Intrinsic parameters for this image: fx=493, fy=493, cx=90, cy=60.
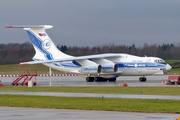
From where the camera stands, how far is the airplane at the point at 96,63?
52.8 metres

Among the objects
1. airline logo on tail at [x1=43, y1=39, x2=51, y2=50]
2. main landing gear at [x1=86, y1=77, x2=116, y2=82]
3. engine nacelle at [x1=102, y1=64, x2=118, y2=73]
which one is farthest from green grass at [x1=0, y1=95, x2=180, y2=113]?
airline logo on tail at [x1=43, y1=39, x2=51, y2=50]

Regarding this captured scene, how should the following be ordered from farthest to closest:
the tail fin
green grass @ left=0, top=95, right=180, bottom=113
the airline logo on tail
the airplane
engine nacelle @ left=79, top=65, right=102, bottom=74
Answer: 1. the airline logo on tail
2. the tail fin
3. engine nacelle @ left=79, top=65, right=102, bottom=74
4. the airplane
5. green grass @ left=0, top=95, right=180, bottom=113

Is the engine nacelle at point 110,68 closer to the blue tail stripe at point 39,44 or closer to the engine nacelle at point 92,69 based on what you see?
the engine nacelle at point 92,69

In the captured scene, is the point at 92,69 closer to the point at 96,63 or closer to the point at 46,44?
the point at 96,63

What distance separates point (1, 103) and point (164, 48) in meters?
94.0

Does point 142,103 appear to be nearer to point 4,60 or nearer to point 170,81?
point 170,81

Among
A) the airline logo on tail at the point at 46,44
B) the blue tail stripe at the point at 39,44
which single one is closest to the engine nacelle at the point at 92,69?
the blue tail stripe at the point at 39,44

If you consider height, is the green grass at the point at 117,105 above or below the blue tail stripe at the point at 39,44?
below

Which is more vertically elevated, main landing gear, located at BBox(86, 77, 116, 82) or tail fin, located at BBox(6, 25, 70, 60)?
tail fin, located at BBox(6, 25, 70, 60)

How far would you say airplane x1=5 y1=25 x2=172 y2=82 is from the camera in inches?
2079

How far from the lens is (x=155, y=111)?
20516 millimetres

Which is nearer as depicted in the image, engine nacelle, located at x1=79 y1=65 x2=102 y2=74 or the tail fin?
engine nacelle, located at x1=79 y1=65 x2=102 y2=74

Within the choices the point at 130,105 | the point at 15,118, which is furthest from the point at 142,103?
the point at 15,118

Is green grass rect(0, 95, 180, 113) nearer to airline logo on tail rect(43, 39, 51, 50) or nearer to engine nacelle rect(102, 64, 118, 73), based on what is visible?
engine nacelle rect(102, 64, 118, 73)
